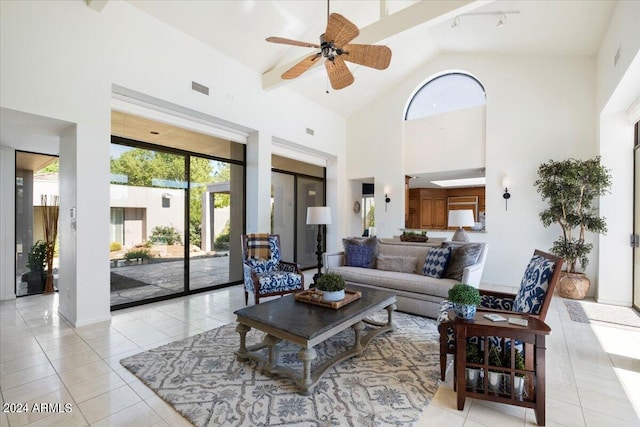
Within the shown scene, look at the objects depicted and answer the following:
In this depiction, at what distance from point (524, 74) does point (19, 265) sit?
9.43 meters

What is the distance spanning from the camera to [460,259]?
3.79 m

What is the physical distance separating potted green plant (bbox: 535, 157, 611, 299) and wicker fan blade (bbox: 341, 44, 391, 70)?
3794mm

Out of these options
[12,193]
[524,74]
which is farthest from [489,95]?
[12,193]

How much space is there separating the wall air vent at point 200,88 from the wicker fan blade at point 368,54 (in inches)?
101

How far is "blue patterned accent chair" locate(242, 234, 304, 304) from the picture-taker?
4.02m

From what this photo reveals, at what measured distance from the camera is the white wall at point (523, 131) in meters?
5.20

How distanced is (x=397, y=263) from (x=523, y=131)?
371 centimetres

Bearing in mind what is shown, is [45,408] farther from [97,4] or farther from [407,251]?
[407,251]

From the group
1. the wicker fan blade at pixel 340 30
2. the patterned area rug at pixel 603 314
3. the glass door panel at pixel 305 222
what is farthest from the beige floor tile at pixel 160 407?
the glass door panel at pixel 305 222

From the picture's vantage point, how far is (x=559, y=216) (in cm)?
493

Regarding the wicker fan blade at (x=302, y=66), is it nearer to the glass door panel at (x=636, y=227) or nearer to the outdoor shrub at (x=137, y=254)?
A: the outdoor shrub at (x=137, y=254)

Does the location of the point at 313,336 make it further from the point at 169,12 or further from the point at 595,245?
the point at 595,245

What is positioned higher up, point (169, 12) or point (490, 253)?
point (169, 12)

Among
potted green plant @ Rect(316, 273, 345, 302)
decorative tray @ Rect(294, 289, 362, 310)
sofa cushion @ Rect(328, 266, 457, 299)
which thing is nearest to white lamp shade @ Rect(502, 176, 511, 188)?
sofa cushion @ Rect(328, 266, 457, 299)
